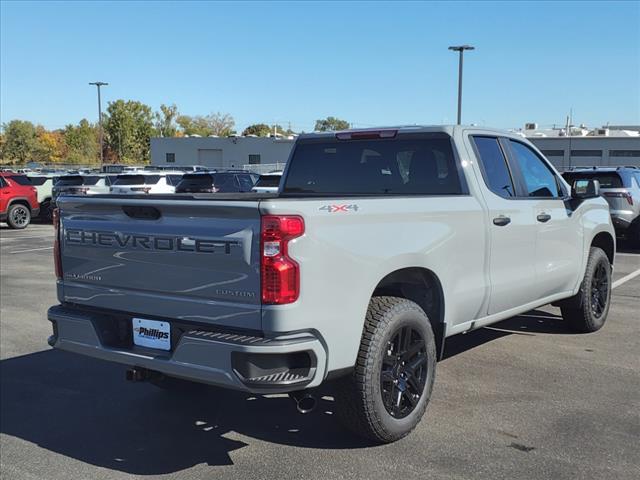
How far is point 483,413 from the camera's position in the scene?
177 inches

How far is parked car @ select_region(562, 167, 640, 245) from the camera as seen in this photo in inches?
528

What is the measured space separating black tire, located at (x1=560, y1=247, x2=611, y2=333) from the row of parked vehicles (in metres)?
13.2

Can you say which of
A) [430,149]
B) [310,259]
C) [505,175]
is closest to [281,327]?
[310,259]

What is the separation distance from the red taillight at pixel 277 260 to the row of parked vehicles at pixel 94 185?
51.7 feet

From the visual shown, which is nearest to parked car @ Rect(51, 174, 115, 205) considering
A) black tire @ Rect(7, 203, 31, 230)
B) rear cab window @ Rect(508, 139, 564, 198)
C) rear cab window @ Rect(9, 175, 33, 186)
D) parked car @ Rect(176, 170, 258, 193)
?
rear cab window @ Rect(9, 175, 33, 186)

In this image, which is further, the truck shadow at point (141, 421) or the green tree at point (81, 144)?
the green tree at point (81, 144)

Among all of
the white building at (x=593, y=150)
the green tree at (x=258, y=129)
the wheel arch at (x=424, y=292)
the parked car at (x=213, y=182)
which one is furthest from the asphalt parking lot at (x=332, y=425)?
the green tree at (x=258, y=129)

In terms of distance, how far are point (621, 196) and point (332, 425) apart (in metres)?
11.1

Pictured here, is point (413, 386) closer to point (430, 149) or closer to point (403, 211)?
point (403, 211)

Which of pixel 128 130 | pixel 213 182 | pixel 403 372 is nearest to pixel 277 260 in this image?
pixel 403 372

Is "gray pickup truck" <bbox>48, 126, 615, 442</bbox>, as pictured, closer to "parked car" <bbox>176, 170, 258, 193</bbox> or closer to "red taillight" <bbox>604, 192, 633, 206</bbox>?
"red taillight" <bbox>604, 192, 633, 206</bbox>

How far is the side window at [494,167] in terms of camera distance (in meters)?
5.05

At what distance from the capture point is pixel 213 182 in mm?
19344

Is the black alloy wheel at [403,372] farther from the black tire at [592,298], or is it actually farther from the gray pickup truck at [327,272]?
the black tire at [592,298]
